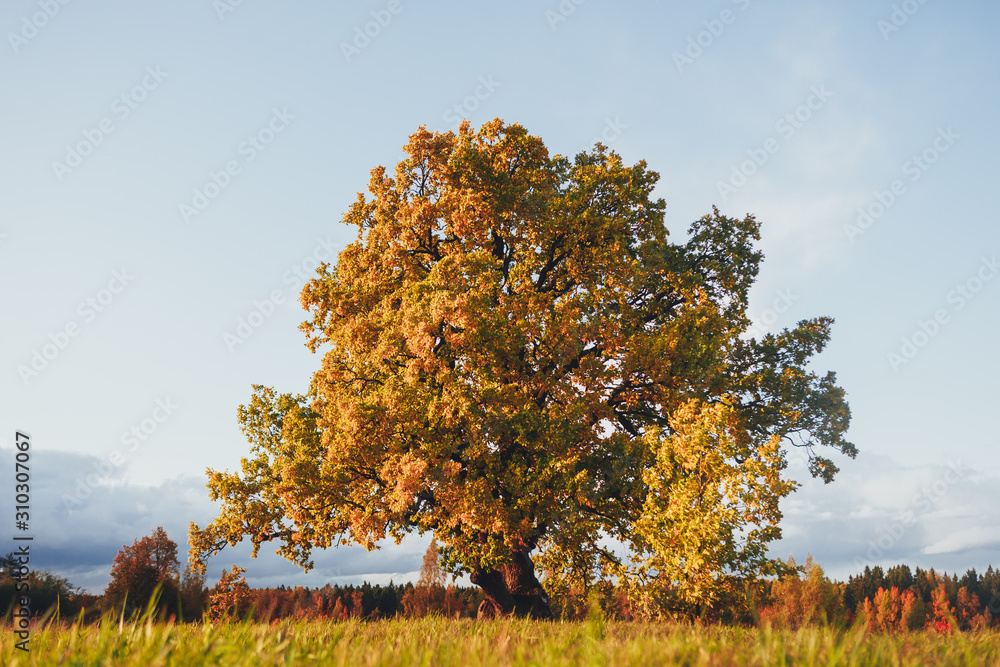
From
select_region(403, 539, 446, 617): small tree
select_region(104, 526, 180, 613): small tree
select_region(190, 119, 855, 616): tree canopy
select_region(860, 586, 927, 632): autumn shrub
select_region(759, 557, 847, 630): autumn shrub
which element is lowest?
select_region(860, 586, 927, 632): autumn shrub

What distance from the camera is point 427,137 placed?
800 inches

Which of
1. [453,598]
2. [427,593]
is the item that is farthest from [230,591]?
[427,593]

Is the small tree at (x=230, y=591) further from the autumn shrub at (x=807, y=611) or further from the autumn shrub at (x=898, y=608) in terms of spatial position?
the autumn shrub at (x=898, y=608)

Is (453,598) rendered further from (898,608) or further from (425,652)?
(898,608)

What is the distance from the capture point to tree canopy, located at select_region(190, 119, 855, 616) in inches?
597

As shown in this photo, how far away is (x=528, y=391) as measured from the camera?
17.9 metres

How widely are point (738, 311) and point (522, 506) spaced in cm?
1054

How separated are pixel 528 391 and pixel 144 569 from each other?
3568cm

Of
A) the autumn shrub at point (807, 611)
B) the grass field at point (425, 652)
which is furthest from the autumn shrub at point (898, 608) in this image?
the grass field at point (425, 652)

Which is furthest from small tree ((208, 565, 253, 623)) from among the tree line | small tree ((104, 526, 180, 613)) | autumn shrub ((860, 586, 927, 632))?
autumn shrub ((860, 586, 927, 632))

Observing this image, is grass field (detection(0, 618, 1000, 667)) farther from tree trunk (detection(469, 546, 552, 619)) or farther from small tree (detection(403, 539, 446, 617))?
small tree (detection(403, 539, 446, 617))

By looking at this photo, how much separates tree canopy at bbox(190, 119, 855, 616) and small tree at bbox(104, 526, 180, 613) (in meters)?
25.9

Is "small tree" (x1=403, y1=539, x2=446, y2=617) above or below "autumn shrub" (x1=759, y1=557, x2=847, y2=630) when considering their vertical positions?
below

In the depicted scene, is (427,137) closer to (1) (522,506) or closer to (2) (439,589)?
(1) (522,506)
